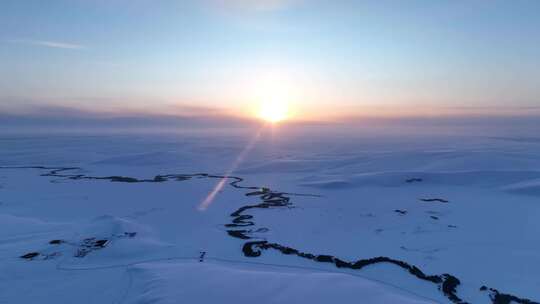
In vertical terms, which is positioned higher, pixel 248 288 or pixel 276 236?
pixel 248 288

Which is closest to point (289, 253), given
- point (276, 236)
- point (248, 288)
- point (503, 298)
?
point (276, 236)

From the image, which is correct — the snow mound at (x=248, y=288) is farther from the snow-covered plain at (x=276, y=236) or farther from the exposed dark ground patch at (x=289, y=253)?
the exposed dark ground patch at (x=289, y=253)

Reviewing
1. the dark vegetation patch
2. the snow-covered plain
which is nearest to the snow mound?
the snow-covered plain

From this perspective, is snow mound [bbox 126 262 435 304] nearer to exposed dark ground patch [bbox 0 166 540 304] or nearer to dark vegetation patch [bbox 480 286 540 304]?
exposed dark ground patch [bbox 0 166 540 304]

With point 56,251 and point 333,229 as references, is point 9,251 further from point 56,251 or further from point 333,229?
point 333,229

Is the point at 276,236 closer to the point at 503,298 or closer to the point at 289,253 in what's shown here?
the point at 289,253

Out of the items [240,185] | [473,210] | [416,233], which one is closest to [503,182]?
[473,210]

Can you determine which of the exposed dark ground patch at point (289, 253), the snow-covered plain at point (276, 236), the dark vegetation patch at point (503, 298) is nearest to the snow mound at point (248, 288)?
the snow-covered plain at point (276, 236)

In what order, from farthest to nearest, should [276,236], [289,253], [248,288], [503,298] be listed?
Answer: [276,236] → [289,253] → [503,298] → [248,288]
